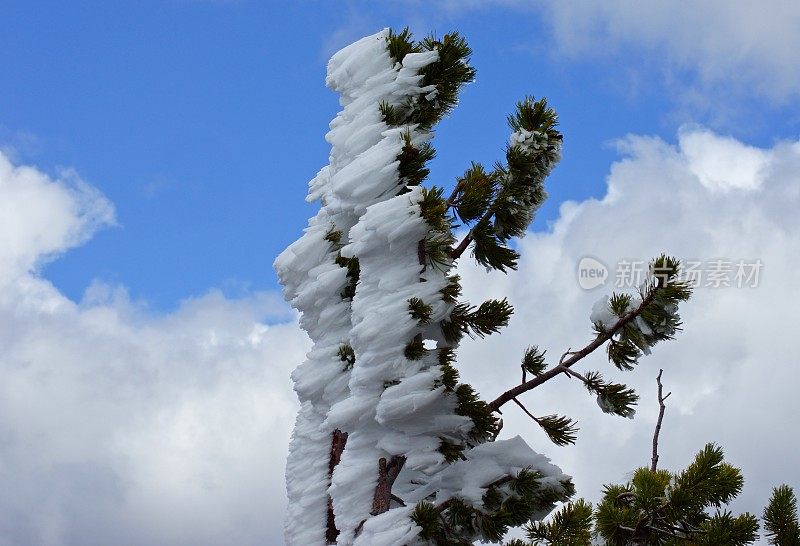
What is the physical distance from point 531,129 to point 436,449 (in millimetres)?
2758

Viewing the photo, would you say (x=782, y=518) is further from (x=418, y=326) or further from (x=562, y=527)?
(x=418, y=326)

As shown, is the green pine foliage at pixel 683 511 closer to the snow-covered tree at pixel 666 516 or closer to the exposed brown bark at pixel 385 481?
the snow-covered tree at pixel 666 516

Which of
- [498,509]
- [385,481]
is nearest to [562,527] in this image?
[498,509]

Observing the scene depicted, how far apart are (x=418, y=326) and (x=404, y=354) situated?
237 mm

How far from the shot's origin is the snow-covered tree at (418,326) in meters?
6.52

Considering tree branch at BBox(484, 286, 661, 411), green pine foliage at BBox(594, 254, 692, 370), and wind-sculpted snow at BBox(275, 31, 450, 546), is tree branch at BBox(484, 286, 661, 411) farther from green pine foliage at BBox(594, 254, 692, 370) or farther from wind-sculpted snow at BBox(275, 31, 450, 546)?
wind-sculpted snow at BBox(275, 31, 450, 546)

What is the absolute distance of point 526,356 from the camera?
7145mm

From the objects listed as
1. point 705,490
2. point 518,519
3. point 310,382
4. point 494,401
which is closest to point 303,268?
point 310,382

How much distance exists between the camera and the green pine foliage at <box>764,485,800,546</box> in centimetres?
737

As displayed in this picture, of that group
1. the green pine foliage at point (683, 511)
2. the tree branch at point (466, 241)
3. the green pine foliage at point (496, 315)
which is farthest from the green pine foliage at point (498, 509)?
the tree branch at point (466, 241)

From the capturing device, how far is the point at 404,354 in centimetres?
659

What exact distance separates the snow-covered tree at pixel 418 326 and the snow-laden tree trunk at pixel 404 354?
1 cm

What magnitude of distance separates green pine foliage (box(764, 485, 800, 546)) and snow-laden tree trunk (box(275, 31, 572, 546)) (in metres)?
1.96

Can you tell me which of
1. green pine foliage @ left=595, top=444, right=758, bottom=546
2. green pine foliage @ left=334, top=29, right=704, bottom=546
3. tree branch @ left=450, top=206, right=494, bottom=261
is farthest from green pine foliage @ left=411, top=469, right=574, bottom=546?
tree branch @ left=450, top=206, right=494, bottom=261
